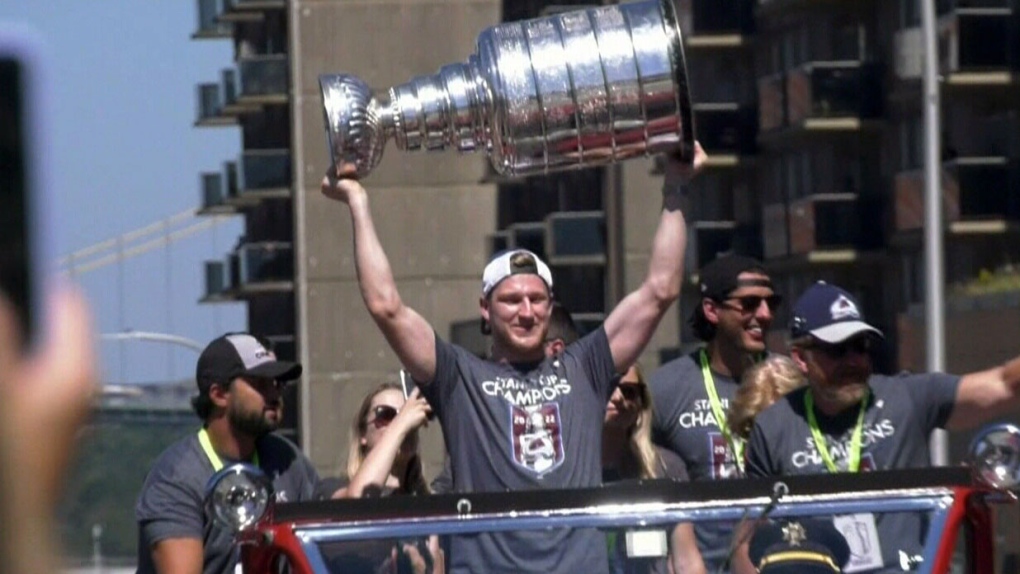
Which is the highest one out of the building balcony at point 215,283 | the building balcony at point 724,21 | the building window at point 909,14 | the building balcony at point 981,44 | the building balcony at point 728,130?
the building balcony at point 724,21

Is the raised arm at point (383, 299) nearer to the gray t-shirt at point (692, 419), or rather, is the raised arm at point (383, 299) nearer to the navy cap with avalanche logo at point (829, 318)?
the navy cap with avalanche logo at point (829, 318)

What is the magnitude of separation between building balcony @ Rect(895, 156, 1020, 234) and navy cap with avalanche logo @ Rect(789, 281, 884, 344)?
40.0 meters

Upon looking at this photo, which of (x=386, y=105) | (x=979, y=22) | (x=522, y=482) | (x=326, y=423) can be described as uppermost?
(x=979, y=22)

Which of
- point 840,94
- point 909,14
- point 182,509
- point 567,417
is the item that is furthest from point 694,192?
point 567,417

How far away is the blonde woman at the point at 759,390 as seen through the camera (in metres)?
6.70

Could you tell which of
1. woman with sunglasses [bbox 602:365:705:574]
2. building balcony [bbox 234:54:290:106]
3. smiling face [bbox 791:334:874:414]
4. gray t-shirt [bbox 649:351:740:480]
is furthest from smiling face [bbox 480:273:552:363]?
building balcony [bbox 234:54:290:106]

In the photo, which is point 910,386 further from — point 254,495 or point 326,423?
point 326,423

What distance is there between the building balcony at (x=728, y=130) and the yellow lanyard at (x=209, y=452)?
47.8m

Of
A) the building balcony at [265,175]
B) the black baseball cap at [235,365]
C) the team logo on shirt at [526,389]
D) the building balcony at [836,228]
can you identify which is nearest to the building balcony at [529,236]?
the building balcony at [836,228]

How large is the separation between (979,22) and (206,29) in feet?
110

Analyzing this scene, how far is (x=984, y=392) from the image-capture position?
5.94 meters

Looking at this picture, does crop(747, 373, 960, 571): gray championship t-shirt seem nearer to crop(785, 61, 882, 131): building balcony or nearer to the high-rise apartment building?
the high-rise apartment building

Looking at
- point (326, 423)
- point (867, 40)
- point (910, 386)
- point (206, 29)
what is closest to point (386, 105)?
point (910, 386)

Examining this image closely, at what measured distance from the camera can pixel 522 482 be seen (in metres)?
5.72
